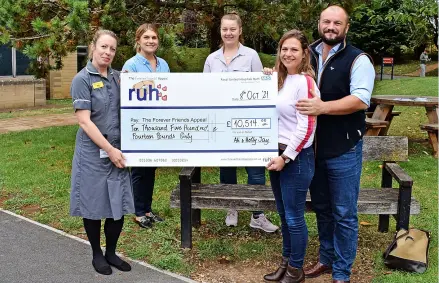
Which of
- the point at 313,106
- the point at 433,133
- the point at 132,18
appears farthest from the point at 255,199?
the point at 433,133

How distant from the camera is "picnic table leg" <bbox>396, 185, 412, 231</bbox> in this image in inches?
183

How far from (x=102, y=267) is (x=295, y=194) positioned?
1744mm

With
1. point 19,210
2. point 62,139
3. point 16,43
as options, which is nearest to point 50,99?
point 62,139

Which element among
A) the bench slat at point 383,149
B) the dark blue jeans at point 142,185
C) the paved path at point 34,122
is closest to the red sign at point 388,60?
the paved path at point 34,122

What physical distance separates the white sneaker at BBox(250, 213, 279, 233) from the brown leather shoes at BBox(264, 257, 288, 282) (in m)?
Result: 1.03

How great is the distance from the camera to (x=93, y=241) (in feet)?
14.6

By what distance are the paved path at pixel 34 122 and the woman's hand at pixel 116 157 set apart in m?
8.67

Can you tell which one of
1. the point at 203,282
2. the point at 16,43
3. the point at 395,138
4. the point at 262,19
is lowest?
the point at 203,282

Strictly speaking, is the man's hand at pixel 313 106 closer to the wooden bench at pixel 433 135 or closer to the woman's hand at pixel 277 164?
the woman's hand at pixel 277 164

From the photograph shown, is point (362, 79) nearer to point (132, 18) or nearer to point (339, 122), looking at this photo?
point (339, 122)

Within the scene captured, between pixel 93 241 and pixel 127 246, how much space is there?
640mm

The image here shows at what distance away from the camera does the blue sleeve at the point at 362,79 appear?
3576 millimetres

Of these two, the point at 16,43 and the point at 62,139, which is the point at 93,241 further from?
the point at 62,139

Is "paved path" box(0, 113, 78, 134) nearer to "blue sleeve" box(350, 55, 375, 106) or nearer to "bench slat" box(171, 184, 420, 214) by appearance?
"bench slat" box(171, 184, 420, 214)
